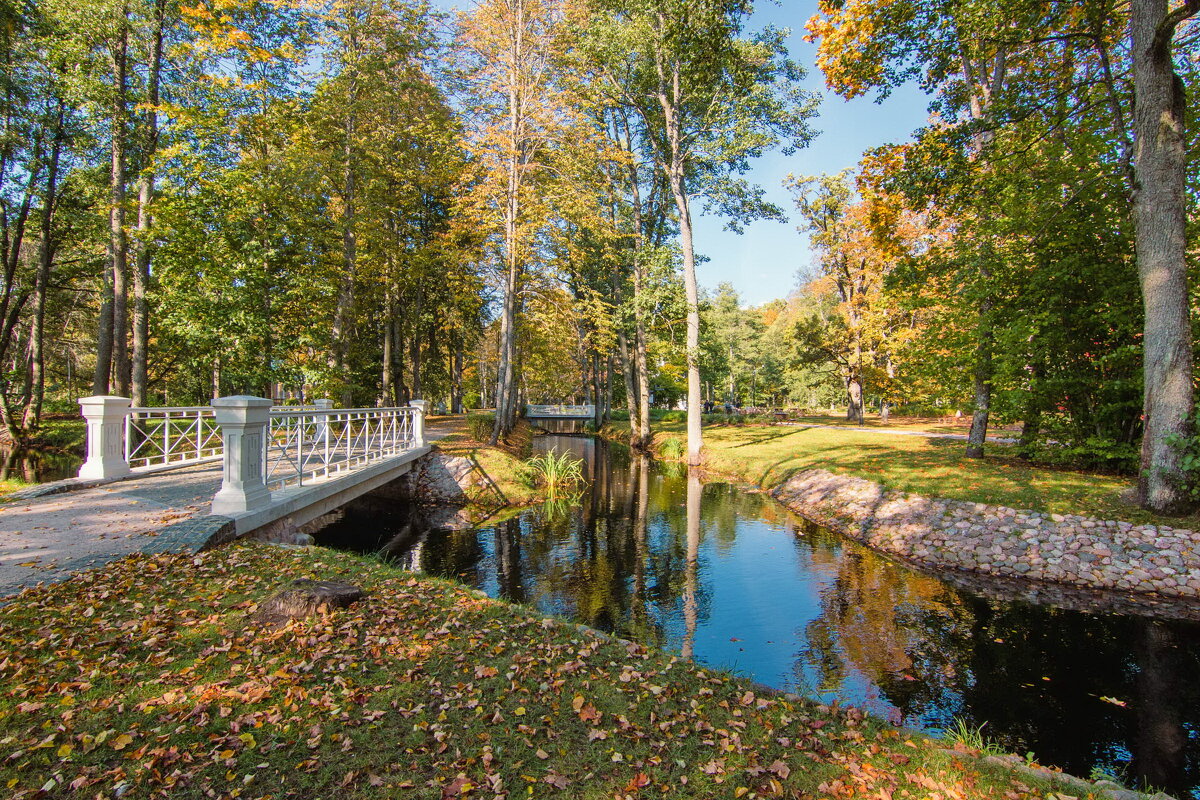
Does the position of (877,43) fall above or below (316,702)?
above

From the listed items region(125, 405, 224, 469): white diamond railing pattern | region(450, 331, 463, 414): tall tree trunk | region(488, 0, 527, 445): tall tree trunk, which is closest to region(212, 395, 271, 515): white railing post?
region(125, 405, 224, 469): white diamond railing pattern

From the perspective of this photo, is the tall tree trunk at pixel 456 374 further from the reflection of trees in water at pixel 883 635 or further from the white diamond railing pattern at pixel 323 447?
the reflection of trees in water at pixel 883 635

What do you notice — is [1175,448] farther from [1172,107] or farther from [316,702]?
[316,702]

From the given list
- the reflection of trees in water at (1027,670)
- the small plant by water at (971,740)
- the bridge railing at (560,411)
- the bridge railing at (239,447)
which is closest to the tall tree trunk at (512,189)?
the bridge railing at (239,447)

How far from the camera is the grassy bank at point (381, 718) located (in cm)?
288

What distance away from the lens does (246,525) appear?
22.3 feet

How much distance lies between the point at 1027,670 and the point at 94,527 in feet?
36.9

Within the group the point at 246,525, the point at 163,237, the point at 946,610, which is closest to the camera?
the point at 246,525

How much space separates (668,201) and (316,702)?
27244mm

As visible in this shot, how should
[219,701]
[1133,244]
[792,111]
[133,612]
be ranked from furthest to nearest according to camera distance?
[792,111] < [1133,244] < [133,612] < [219,701]

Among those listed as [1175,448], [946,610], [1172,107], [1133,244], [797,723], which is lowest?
[946,610]

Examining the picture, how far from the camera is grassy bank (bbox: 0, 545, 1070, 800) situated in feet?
9.46

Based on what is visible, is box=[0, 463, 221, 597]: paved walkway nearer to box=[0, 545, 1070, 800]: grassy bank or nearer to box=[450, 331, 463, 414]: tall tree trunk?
box=[0, 545, 1070, 800]: grassy bank

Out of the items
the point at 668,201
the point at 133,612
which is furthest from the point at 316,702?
the point at 668,201
